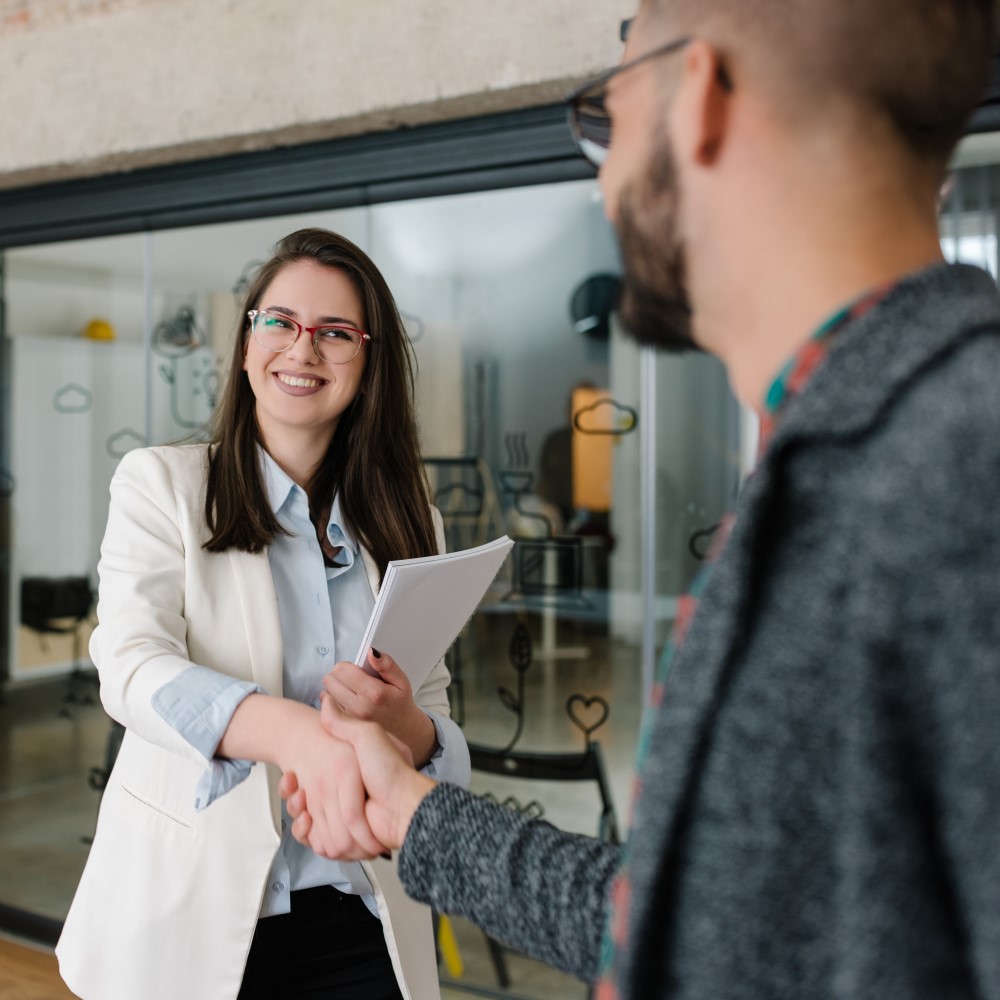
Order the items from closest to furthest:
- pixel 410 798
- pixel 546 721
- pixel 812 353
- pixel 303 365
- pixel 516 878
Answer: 1. pixel 812 353
2. pixel 516 878
3. pixel 410 798
4. pixel 303 365
5. pixel 546 721

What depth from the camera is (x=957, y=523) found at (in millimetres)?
574

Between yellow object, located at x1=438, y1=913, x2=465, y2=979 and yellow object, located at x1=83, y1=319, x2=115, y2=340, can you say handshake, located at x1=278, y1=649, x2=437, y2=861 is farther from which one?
yellow object, located at x1=83, y1=319, x2=115, y2=340

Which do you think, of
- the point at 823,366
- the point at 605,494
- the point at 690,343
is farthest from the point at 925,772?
the point at 605,494

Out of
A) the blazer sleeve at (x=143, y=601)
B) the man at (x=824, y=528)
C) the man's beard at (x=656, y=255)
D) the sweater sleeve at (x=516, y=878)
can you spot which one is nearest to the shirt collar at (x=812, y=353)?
the man at (x=824, y=528)

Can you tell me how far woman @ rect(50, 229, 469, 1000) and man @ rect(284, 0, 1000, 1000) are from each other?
800mm

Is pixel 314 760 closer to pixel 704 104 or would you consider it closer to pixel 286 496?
pixel 286 496

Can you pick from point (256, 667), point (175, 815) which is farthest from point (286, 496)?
point (175, 815)

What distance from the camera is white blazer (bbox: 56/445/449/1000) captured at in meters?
1.51

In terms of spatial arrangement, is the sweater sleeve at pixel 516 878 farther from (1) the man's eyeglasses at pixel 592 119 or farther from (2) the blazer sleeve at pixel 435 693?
(2) the blazer sleeve at pixel 435 693

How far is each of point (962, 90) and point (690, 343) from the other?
0.86 ft

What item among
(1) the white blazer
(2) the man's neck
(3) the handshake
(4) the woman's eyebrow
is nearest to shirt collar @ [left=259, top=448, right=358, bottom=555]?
(1) the white blazer

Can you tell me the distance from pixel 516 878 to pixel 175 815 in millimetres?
843

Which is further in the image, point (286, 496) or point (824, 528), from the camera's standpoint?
point (286, 496)

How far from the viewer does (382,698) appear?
142 cm
